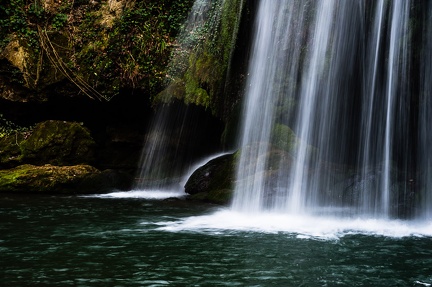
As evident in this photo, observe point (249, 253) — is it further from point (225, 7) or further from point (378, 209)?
point (225, 7)

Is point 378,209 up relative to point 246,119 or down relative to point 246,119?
down

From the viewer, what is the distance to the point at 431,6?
32.1 feet

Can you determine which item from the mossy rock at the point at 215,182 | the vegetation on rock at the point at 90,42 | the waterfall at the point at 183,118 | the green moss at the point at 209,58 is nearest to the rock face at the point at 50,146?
the vegetation on rock at the point at 90,42

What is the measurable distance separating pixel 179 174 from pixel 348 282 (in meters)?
11.3

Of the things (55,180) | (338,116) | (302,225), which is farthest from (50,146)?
(302,225)

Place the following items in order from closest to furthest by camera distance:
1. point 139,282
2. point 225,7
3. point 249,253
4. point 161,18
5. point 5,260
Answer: point 139,282 < point 5,260 < point 249,253 < point 225,7 < point 161,18

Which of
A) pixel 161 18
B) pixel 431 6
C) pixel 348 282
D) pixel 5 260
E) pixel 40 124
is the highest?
pixel 161 18

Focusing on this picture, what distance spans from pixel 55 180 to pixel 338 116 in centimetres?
818

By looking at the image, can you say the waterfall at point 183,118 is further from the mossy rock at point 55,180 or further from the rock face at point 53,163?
the mossy rock at point 55,180

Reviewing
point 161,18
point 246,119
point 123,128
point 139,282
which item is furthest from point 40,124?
point 139,282

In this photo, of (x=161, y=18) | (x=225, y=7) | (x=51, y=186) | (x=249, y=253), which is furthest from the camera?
(x=161, y=18)

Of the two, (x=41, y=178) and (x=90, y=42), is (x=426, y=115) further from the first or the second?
(x=90, y=42)

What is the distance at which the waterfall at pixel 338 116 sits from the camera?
33.1ft

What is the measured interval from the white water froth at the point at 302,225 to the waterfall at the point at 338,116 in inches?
30.3
